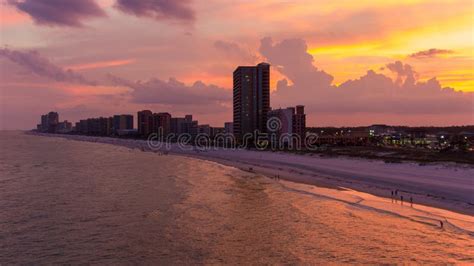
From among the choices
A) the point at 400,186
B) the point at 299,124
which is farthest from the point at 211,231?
the point at 299,124

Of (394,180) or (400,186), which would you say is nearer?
(400,186)

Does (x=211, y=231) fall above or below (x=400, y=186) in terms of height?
below

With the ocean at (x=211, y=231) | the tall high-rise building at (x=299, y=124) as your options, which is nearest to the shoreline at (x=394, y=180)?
the ocean at (x=211, y=231)

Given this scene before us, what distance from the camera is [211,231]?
93.7ft

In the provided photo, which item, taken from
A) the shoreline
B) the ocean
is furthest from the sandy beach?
the ocean

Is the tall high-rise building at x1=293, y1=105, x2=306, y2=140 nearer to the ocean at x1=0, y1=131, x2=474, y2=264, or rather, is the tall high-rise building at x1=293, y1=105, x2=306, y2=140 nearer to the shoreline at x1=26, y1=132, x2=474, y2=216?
the shoreline at x1=26, y1=132, x2=474, y2=216

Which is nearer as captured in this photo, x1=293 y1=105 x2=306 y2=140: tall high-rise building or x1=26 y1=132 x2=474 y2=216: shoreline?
x1=26 y1=132 x2=474 y2=216: shoreline

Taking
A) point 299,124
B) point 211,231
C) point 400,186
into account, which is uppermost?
point 299,124

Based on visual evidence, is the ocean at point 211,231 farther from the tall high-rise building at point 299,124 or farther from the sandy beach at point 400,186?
the tall high-rise building at point 299,124

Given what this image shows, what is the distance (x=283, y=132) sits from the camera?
180m

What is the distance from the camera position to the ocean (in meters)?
23.0

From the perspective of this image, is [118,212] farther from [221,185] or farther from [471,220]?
[471,220]

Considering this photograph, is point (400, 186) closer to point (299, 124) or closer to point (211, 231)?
point (211, 231)

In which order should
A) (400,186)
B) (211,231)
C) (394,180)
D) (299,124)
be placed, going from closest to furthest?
(211,231), (400,186), (394,180), (299,124)
